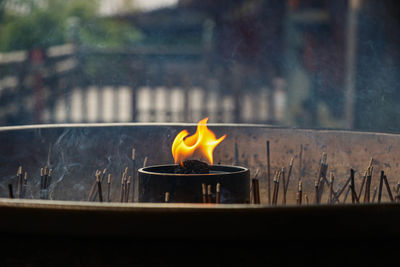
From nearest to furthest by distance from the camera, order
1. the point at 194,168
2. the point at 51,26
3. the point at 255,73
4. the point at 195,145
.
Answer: the point at 194,168 < the point at 195,145 < the point at 255,73 < the point at 51,26

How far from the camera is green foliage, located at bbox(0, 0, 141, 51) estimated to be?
54.5 ft

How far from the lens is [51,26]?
18.7 meters

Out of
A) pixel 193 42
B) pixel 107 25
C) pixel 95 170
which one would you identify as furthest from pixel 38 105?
pixel 107 25

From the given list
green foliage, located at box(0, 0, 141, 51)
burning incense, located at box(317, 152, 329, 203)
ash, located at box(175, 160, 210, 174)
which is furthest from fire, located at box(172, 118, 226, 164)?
green foliage, located at box(0, 0, 141, 51)

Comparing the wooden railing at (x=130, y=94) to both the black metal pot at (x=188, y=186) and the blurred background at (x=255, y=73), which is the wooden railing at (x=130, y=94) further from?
the black metal pot at (x=188, y=186)

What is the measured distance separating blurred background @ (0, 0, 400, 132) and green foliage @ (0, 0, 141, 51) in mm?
7735

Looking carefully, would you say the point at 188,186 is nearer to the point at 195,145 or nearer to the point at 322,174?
the point at 195,145

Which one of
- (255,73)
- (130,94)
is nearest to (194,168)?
(130,94)

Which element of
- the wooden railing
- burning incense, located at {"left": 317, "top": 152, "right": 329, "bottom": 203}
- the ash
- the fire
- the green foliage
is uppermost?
the green foliage

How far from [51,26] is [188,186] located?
18.4 meters

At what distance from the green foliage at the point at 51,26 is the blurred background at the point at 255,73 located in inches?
305

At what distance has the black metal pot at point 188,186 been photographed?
4.52 ft

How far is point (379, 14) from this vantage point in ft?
11.6

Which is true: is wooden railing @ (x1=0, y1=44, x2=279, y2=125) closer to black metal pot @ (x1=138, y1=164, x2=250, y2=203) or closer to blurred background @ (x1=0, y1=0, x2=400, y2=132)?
blurred background @ (x1=0, y1=0, x2=400, y2=132)
